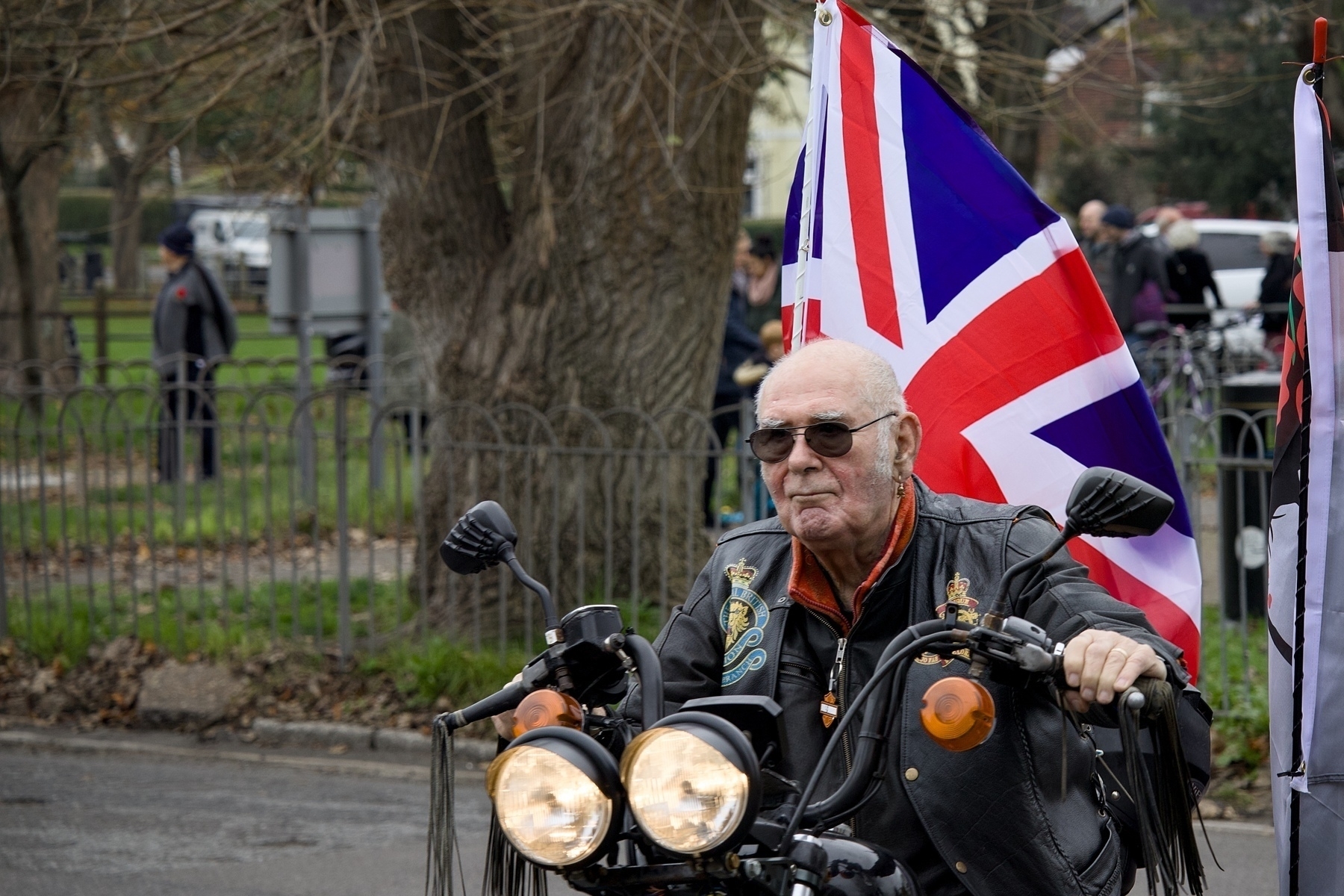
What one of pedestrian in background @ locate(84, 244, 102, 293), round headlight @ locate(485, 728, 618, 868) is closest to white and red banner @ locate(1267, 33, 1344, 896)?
round headlight @ locate(485, 728, 618, 868)

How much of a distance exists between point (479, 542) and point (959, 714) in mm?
988

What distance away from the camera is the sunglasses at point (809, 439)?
9.68 ft

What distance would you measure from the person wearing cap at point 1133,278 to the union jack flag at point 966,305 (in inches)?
426

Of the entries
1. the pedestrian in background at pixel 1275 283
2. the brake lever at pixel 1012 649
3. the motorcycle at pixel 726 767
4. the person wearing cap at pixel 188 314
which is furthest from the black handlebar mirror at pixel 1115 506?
the pedestrian in background at pixel 1275 283

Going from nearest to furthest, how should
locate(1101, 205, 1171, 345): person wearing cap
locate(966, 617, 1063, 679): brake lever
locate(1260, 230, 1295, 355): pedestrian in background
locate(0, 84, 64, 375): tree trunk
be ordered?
locate(966, 617, 1063, 679): brake lever → locate(0, 84, 64, 375): tree trunk → locate(1101, 205, 1171, 345): person wearing cap → locate(1260, 230, 1295, 355): pedestrian in background

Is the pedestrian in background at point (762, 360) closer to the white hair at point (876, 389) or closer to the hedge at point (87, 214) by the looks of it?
the white hair at point (876, 389)

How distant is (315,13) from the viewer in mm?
7742

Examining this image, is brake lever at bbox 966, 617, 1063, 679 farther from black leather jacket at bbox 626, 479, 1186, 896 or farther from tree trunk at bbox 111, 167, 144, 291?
tree trunk at bbox 111, 167, 144, 291

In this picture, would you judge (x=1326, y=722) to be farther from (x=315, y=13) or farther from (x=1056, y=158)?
(x=1056, y=158)

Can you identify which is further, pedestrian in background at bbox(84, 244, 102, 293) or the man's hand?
pedestrian in background at bbox(84, 244, 102, 293)

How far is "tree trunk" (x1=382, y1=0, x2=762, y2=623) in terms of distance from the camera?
7.88m

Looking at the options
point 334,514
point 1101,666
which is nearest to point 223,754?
point 334,514

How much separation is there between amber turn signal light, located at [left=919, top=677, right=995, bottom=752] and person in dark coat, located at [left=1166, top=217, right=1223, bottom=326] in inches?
610

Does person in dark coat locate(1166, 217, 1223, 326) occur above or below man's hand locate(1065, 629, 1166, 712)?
above
